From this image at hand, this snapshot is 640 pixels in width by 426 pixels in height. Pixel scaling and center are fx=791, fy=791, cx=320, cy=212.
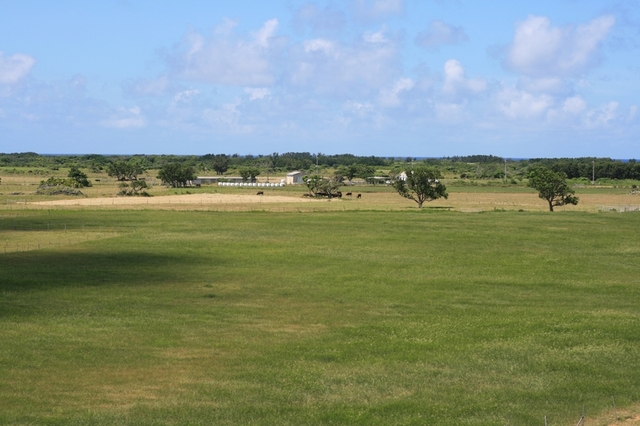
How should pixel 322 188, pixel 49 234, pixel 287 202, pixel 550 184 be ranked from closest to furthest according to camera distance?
1. pixel 49 234
2. pixel 550 184
3. pixel 287 202
4. pixel 322 188

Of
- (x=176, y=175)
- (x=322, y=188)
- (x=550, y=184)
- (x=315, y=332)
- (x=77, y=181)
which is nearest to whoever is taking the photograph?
(x=315, y=332)

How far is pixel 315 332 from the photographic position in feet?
104

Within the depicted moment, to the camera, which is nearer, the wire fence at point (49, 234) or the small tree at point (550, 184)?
the wire fence at point (49, 234)

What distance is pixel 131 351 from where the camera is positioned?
27641mm

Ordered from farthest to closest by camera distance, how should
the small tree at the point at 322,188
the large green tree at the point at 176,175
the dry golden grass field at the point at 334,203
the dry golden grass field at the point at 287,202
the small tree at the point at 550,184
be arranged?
the large green tree at the point at 176,175, the small tree at the point at 322,188, the dry golden grass field at the point at 334,203, the dry golden grass field at the point at 287,202, the small tree at the point at 550,184

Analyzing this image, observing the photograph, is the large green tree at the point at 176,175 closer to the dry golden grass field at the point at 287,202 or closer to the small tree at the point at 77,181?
the small tree at the point at 77,181

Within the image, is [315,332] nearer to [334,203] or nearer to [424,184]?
[424,184]

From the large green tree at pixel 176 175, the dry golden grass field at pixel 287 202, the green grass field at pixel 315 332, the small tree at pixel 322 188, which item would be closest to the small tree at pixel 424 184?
the dry golden grass field at pixel 287 202

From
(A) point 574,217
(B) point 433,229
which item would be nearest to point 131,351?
(B) point 433,229

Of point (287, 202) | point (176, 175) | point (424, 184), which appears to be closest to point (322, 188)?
point (287, 202)

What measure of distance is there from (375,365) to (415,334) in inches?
208

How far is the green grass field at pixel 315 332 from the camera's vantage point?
70.7 ft

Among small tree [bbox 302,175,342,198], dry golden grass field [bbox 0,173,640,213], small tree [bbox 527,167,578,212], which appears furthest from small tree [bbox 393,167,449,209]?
small tree [bbox 302,175,342,198]

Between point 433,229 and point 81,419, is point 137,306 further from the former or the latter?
point 433,229
